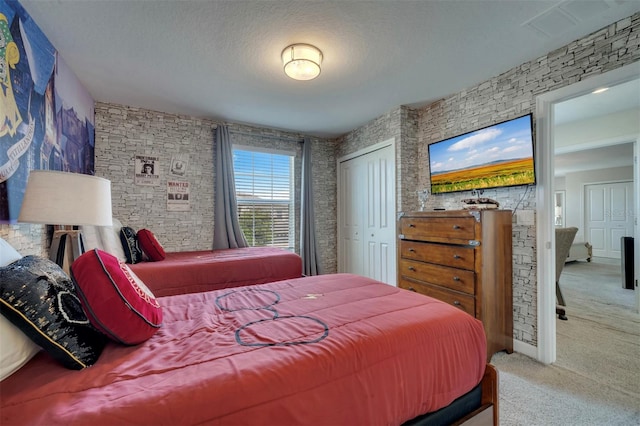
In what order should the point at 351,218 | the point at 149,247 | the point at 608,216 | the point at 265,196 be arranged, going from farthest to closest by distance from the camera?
the point at 608,216, the point at 351,218, the point at 265,196, the point at 149,247

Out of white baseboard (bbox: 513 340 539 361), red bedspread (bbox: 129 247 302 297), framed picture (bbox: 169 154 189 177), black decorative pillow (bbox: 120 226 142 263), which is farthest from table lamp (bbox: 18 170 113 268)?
white baseboard (bbox: 513 340 539 361)

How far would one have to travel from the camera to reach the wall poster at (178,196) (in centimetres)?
350

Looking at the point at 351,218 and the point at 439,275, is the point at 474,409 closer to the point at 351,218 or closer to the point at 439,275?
the point at 439,275

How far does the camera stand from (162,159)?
3.46 metres

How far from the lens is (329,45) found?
209cm

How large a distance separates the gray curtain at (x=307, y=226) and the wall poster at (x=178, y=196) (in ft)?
5.51

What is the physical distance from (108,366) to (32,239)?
1641 millimetres

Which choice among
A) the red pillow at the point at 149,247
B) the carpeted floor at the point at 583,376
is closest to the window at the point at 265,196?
the red pillow at the point at 149,247

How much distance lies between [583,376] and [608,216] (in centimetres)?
712

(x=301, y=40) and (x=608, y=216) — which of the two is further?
(x=608, y=216)

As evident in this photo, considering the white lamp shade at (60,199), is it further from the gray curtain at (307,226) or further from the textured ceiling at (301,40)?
the gray curtain at (307,226)

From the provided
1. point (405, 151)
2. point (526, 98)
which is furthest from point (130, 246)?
point (526, 98)

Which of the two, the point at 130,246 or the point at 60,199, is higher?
the point at 60,199

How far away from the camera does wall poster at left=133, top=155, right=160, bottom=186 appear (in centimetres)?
333
